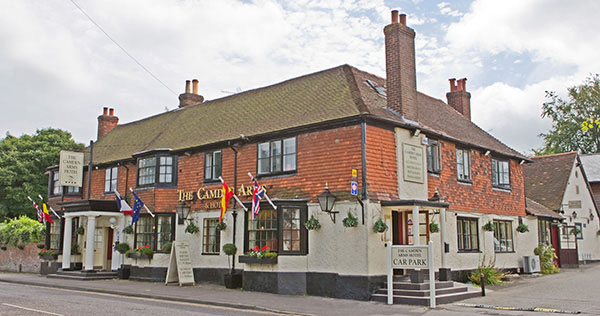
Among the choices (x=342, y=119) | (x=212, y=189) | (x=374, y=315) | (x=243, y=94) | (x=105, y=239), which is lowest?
(x=374, y=315)

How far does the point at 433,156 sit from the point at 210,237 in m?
9.04

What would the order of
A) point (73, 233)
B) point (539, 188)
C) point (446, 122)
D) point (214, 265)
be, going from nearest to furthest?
point (214, 265), point (446, 122), point (73, 233), point (539, 188)

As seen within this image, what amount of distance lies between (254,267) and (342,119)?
5808mm

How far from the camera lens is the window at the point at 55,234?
27.3 meters

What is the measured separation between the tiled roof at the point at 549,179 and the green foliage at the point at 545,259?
5.65 m

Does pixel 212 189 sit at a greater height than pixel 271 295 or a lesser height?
greater

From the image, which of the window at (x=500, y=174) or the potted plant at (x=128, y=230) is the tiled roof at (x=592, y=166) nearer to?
the window at (x=500, y=174)

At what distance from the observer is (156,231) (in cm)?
2244

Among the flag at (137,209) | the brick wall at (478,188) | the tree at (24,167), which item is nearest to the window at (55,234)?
the flag at (137,209)

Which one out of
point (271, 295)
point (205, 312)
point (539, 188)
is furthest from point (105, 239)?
point (539, 188)

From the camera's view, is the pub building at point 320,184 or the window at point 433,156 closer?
the pub building at point 320,184

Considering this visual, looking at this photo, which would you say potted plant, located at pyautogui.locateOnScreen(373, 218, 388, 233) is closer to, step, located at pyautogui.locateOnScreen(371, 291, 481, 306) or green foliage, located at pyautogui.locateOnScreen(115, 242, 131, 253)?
step, located at pyautogui.locateOnScreen(371, 291, 481, 306)

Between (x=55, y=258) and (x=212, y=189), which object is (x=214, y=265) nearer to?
(x=212, y=189)

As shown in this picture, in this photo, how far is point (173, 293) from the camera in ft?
56.6
